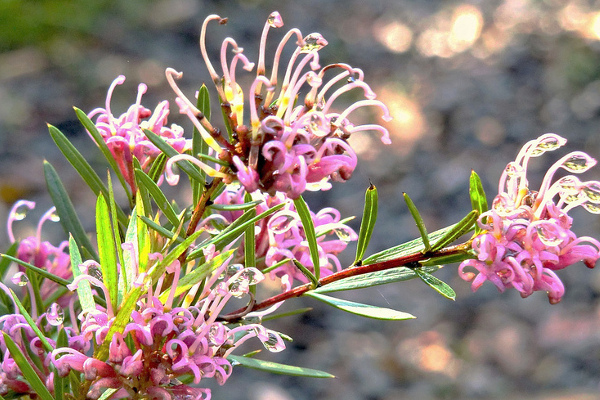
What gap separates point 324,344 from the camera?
6.64 ft

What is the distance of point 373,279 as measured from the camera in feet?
1.42

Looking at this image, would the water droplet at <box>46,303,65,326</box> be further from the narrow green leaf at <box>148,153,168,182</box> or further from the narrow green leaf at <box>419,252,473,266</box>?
the narrow green leaf at <box>419,252,473,266</box>

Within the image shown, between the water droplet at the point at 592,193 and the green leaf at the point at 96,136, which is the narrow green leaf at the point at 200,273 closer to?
the green leaf at the point at 96,136

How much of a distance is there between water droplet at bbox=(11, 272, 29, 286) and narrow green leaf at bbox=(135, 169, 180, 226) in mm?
115

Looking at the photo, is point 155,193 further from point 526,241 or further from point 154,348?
point 526,241

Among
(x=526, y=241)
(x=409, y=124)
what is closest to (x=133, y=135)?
(x=526, y=241)

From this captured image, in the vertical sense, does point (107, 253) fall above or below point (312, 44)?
below

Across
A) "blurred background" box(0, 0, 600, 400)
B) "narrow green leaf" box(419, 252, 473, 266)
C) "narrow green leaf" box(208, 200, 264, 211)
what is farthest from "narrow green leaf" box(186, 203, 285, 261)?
"blurred background" box(0, 0, 600, 400)

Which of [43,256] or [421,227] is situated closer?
[421,227]

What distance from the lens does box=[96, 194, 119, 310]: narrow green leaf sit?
390 mm

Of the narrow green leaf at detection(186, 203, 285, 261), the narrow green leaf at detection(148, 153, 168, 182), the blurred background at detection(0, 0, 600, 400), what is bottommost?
the narrow green leaf at detection(186, 203, 285, 261)

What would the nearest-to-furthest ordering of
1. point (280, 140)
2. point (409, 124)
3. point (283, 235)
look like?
point (280, 140) < point (283, 235) < point (409, 124)

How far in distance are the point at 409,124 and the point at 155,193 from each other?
2184 mm

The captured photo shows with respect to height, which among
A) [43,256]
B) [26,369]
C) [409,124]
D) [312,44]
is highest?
[409,124]
